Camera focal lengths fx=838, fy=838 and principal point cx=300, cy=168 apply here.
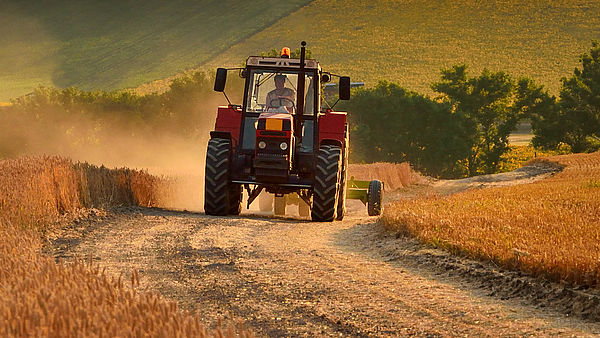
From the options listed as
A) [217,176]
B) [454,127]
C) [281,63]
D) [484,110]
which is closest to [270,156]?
[217,176]

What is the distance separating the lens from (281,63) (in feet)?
49.9

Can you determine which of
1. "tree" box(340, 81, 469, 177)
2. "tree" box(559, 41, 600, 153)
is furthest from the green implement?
"tree" box(559, 41, 600, 153)

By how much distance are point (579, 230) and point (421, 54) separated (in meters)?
85.4

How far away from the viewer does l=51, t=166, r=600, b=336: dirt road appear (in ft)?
21.5

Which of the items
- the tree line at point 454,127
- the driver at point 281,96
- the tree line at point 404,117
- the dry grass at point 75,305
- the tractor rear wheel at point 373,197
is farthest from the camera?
the tree line at point 454,127

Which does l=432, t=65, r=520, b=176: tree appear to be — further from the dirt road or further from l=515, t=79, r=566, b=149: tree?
the dirt road

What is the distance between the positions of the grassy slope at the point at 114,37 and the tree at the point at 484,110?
3273 cm

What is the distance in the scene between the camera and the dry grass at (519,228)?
8.03 meters

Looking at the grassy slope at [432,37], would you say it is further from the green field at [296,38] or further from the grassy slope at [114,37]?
the grassy slope at [114,37]

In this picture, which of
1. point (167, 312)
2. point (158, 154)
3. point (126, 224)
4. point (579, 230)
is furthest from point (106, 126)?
point (167, 312)

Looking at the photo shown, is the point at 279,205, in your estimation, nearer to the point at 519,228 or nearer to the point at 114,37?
the point at 519,228

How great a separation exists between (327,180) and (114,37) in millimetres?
97921

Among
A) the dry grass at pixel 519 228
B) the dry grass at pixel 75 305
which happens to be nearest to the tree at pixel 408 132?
the dry grass at pixel 519 228

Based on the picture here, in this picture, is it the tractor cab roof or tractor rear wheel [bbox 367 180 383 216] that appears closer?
the tractor cab roof
